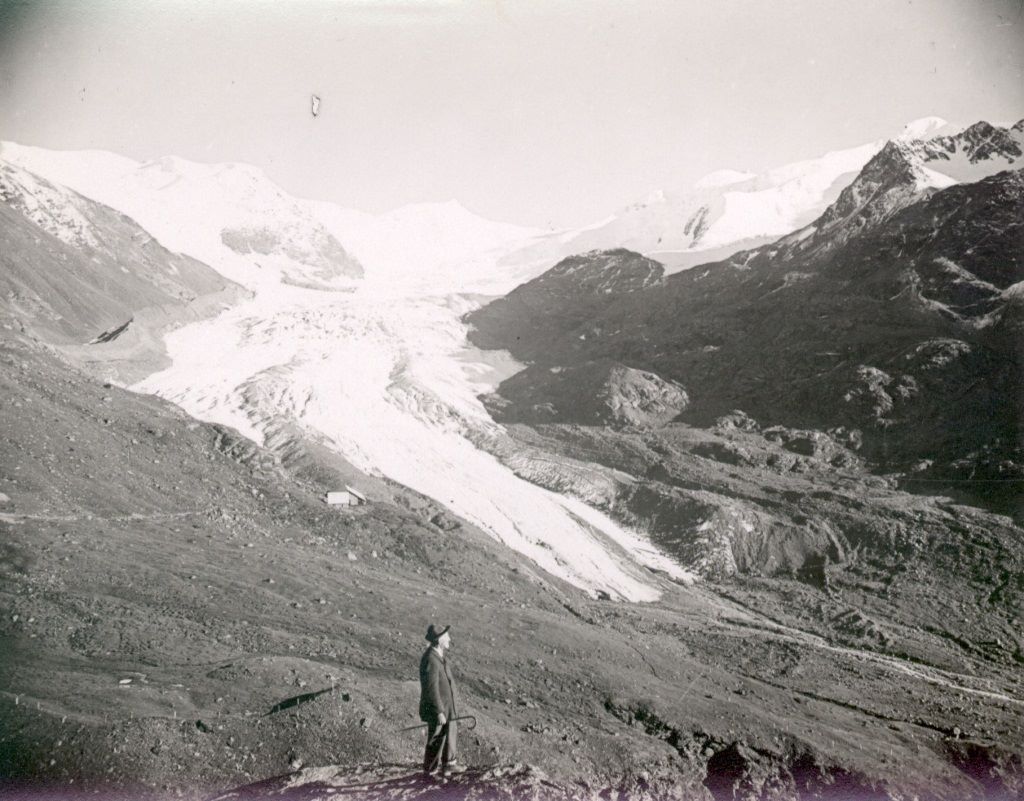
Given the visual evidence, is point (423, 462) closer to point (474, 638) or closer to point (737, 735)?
point (474, 638)

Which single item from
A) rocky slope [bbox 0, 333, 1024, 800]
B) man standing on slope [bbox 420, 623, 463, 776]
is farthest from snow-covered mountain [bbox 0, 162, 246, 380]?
man standing on slope [bbox 420, 623, 463, 776]

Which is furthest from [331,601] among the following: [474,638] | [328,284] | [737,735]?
[328,284]

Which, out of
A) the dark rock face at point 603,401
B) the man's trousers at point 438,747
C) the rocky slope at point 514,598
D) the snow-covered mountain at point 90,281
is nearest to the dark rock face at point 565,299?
the dark rock face at point 603,401

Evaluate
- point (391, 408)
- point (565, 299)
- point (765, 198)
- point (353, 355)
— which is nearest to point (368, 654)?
point (391, 408)

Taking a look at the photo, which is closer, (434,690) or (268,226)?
(434,690)

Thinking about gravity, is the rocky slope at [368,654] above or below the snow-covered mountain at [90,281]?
below

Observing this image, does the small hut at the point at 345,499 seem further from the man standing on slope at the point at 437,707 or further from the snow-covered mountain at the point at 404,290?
the man standing on slope at the point at 437,707

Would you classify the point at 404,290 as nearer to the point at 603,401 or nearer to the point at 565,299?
the point at 565,299
